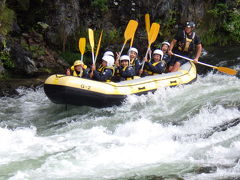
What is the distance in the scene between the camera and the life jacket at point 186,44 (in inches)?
402

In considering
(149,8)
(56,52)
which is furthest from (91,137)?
(149,8)

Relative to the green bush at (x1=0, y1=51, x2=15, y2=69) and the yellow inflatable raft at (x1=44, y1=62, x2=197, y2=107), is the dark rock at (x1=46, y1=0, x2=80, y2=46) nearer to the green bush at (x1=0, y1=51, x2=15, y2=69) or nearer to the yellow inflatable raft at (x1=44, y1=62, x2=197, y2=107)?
the green bush at (x1=0, y1=51, x2=15, y2=69)

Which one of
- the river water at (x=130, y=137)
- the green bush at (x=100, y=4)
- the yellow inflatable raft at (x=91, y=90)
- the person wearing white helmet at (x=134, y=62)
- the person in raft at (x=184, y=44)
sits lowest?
the river water at (x=130, y=137)

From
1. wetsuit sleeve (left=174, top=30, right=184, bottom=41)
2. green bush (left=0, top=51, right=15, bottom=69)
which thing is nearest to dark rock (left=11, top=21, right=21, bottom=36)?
green bush (left=0, top=51, right=15, bottom=69)

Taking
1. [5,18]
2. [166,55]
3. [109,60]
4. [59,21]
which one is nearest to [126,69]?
[109,60]

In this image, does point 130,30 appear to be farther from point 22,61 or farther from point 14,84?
point 14,84

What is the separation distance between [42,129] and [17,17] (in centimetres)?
508

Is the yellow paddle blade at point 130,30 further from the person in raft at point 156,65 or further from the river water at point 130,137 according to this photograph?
the river water at point 130,137

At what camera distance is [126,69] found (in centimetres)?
932

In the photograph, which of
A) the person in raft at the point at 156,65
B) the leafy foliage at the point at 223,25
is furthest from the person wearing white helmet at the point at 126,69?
the leafy foliage at the point at 223,25

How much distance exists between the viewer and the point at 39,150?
6562 mm

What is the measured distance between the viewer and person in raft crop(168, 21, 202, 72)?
33.3 feet

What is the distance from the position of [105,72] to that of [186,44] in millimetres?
2302

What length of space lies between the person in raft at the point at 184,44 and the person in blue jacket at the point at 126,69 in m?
1.33
